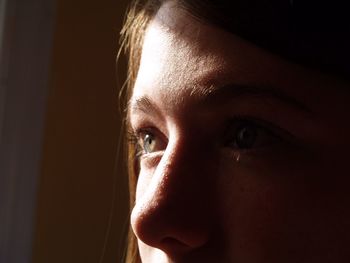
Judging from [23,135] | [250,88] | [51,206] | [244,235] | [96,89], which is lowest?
[244,235]

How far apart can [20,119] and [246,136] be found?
27.4 inches

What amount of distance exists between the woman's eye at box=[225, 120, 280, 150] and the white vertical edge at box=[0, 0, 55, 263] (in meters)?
0.68

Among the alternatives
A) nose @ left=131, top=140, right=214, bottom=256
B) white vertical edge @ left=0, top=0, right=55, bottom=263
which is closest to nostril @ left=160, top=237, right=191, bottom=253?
nose @ left=131, top=140, right=214, bottom=256

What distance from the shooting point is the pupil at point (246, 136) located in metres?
0.49

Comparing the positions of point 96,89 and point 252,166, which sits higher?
point 96,89

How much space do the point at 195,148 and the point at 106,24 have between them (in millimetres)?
782

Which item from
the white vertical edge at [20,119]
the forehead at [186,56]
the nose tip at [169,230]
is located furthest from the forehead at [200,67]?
the white vertical edge at [20,119]

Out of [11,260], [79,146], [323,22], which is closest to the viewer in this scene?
[323,22]

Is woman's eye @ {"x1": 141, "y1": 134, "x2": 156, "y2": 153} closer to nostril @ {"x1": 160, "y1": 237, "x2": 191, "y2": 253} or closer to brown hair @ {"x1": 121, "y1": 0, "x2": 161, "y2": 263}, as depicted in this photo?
brown hair @ {"x1": 121, "y1": 0, "x2": 161, "y2": 263}

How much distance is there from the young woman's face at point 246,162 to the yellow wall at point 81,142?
63 centimetres

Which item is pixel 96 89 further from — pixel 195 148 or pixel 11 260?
pixel 195 148

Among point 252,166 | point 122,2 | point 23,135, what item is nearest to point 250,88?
point 252,166

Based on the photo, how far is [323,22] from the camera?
0.45 m

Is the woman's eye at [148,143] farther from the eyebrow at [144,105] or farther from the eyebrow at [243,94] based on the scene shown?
the eyebrow at [243,94]
